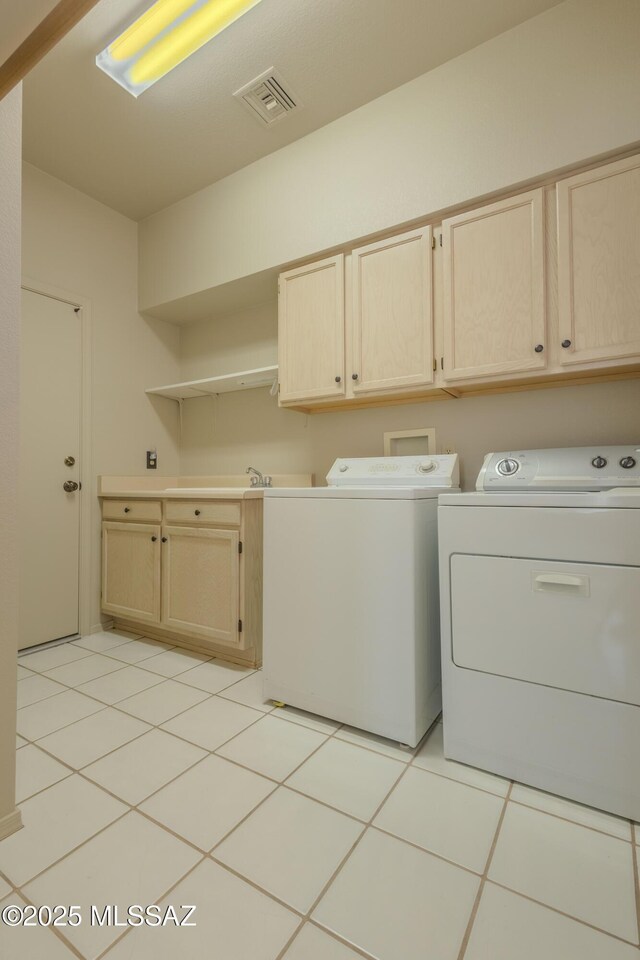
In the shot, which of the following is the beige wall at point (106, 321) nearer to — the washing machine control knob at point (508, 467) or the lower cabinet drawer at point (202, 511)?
the lower cabinet drawer at point (202, 511)

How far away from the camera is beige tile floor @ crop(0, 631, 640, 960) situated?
876 millimetres

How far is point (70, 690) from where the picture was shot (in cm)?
193

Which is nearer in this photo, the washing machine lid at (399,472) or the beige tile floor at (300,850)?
the beige tile floor at (300,850)

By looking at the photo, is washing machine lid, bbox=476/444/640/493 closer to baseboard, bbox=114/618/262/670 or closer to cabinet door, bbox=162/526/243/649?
cabinet door, bbox=162/526/243/649

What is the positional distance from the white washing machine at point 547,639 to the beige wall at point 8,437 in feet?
4.06

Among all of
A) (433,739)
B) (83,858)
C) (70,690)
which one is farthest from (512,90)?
(70,690)

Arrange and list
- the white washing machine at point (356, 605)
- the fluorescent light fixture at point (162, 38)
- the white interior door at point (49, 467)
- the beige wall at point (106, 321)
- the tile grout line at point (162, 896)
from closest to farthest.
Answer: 1. the tile grout line at point (162, 896)
2. the white washing machine at point (356, 605)
3. the fluorescent light fixture at point (162, 38)
4. the white interior door at point (49, 467)
5. the beige wall at point (106, 321)

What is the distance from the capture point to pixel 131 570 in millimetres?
2590

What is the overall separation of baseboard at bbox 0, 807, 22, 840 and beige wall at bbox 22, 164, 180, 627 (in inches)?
65.0

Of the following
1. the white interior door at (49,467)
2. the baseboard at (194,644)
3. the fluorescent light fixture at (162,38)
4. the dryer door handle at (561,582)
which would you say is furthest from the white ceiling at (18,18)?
the baseboard at (194,644)

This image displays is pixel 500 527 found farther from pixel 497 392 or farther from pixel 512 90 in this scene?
pixel 512 90

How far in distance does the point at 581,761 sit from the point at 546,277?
1.63 metres

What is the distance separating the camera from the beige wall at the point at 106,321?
2.52 meters

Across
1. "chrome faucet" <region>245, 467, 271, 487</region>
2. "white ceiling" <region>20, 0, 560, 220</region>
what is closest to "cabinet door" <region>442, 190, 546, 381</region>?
"white ceiling" <region>20, 0, 560, 220</region>
